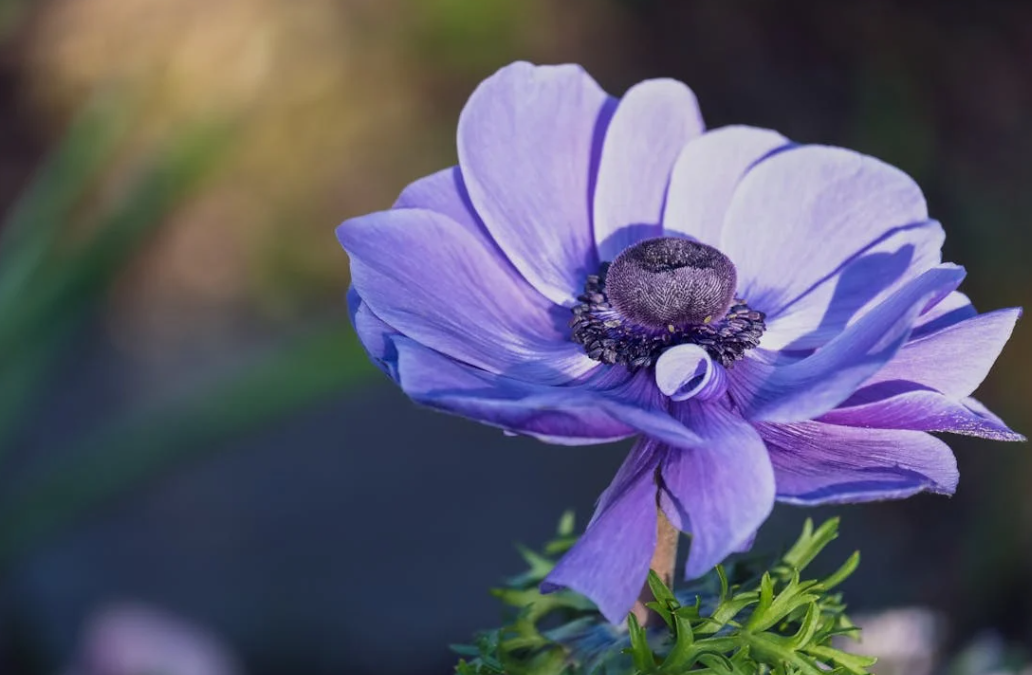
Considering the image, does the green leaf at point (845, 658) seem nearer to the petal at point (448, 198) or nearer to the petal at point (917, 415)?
the petal at point (917, 415)

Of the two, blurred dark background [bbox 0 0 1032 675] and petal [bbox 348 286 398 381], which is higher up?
petal [bbox 348 286 398 381]

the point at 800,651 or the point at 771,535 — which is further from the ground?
the point at 800,651

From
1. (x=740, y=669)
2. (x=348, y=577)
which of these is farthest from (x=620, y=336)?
(x=348, y=577)

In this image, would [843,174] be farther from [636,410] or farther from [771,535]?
[771,535]

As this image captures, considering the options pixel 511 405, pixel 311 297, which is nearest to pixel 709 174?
pixel 511 405

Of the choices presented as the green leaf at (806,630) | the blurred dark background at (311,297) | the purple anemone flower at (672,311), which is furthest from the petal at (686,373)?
the blurred dark background at (311,297)

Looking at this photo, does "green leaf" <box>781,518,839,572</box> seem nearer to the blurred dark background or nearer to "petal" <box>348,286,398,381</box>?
"petal" <box>348,286,398,381</box>

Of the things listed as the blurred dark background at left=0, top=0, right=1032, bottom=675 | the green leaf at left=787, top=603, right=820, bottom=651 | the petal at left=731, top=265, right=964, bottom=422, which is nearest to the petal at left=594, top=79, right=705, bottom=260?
the petal at left=731, top=265, right=964, bottom=422
